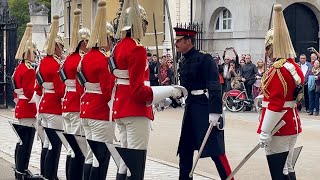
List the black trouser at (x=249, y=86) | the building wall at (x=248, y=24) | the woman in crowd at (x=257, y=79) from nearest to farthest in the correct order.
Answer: the woman in crowd at (x=257, y=79)
the black trouser at (x=249, y=86)
the building wall at (x=248, y=24)

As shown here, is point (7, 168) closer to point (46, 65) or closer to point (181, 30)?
point (46, 65)

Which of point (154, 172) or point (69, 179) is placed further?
point (154, 172)

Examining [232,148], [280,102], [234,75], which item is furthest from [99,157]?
[234,75]

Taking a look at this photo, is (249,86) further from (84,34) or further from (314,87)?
(84,34)

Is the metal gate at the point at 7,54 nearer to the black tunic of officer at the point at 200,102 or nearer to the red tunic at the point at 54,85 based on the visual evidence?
the red tunic at the point at 54,85

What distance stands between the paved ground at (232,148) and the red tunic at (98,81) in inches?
98.7

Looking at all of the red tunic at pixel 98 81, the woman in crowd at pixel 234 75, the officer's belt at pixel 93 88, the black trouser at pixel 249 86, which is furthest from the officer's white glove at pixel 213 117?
the woman in crowd at pixel 234 75

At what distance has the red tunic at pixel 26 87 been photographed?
A: 34.1 ft

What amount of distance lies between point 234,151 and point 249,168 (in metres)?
2.00

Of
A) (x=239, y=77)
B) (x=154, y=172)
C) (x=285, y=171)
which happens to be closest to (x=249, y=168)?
(x=154, y=172)

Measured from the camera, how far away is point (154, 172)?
11.4m

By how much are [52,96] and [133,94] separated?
2350 mm

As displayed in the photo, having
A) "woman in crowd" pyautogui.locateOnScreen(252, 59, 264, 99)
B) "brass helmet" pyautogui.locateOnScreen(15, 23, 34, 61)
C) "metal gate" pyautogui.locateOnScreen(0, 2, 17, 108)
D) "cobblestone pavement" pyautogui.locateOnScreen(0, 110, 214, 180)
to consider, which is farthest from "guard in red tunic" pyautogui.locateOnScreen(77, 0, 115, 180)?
"metal gate" pyautogui.locateOnScreen(0, 2, 17, 108)

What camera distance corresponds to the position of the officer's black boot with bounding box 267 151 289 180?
7.95 meters
